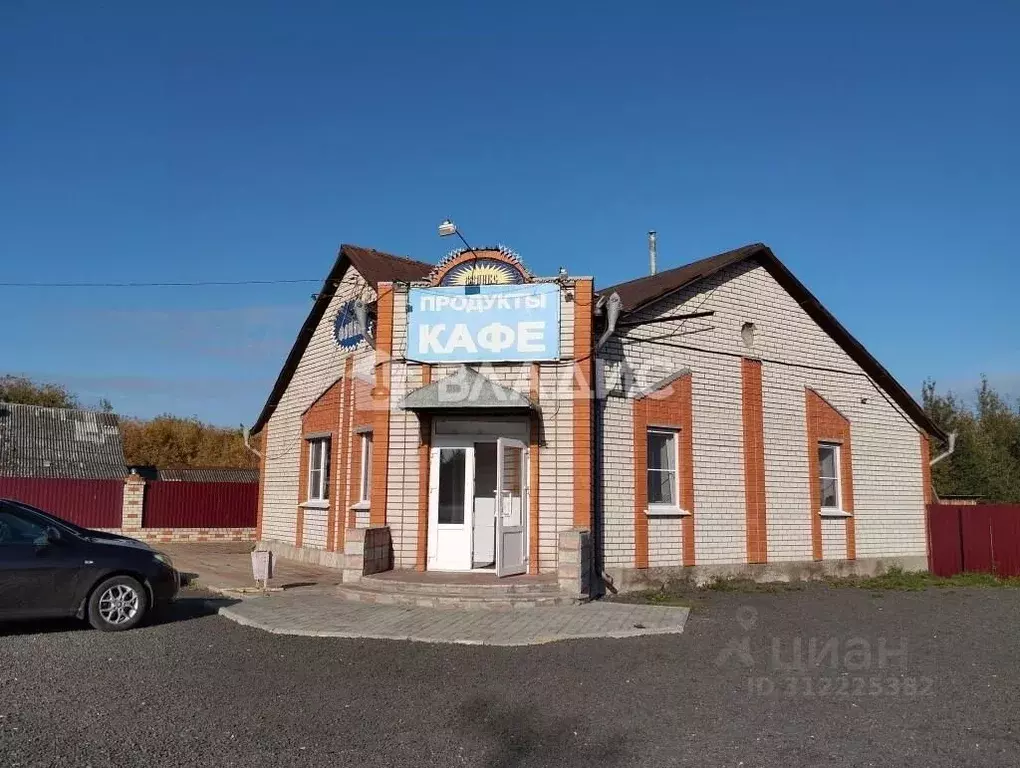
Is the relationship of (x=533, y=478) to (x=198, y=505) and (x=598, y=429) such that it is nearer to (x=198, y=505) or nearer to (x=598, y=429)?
(x=598, y=429)

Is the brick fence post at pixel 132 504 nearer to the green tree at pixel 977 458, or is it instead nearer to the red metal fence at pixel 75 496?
the red metal fence at pixel 75 496

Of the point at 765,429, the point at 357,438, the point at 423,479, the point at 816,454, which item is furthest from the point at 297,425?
the point at 816,454

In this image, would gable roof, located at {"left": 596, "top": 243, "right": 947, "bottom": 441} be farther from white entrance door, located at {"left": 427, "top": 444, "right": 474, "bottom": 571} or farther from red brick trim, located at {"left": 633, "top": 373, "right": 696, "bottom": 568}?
white entrance door, located at {"left": 427, "top": 444, "right": 474, "bottom": 571}

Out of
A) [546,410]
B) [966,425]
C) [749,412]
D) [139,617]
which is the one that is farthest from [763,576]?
[966,425]

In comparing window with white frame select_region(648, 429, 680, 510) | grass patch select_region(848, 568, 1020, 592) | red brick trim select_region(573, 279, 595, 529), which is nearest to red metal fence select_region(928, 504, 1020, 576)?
grass patch select_region(848, 568, 1020, 592)

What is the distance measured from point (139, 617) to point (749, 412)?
10615 millimetres

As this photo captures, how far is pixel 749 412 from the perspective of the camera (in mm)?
14867

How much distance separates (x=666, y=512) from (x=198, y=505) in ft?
58.4

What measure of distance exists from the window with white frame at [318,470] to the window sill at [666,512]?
6.58m

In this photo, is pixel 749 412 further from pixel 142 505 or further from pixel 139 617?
pixel 142 505

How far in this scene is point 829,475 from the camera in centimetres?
1642

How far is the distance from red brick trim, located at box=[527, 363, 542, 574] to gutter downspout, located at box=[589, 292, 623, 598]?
2.93 feet

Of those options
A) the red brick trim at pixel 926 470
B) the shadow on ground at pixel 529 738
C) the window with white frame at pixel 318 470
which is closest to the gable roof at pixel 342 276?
the window with white frame at pixel 318 470

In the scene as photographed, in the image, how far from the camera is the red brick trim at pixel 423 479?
1230 cm
